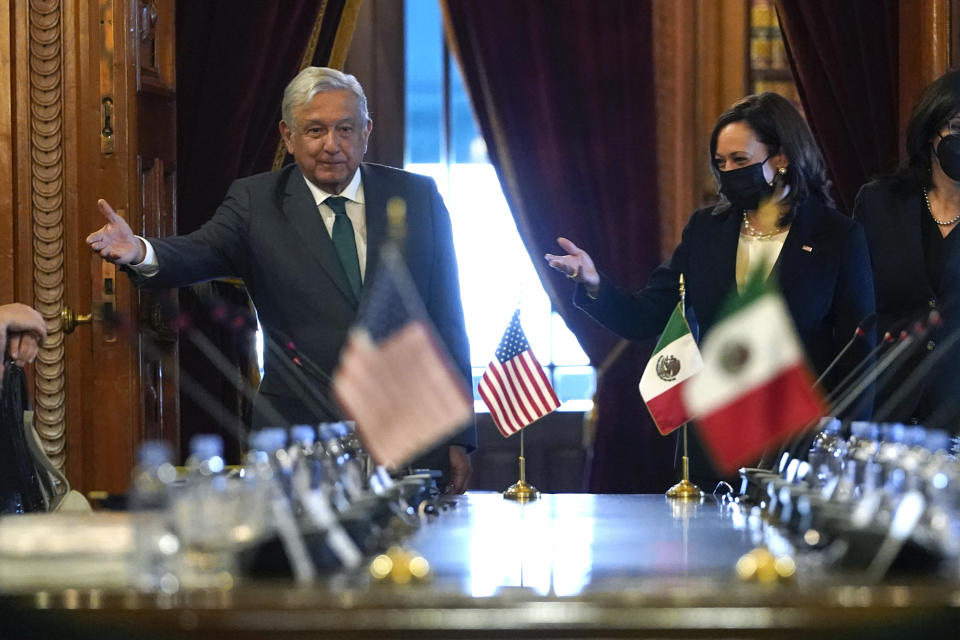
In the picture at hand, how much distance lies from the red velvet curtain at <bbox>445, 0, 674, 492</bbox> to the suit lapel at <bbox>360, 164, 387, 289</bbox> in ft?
6.16

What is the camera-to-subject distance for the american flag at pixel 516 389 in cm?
424

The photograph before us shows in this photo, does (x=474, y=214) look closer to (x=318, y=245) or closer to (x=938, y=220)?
(x=318, y=245)

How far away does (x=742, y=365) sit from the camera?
3.19 m

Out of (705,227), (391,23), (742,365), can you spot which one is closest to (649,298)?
(705,227)

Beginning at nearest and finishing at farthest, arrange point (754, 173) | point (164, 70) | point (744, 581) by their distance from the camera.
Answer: point (744, 581) → point (754, 173) → point (164, 70)

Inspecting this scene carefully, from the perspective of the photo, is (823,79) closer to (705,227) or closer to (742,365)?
(705,227)

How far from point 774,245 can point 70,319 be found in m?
2.17

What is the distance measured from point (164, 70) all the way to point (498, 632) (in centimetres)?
374

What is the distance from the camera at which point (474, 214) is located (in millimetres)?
6309

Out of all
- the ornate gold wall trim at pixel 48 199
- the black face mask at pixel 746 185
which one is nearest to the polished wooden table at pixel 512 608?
the black face mask at pixel 746 185

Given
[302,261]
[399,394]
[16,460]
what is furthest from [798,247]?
[16,460]

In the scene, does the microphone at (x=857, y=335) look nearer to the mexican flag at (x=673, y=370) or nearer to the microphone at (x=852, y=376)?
the microphone at (x=852, y=376)

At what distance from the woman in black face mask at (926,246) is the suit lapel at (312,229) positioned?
1516 millimetres

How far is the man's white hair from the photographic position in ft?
13.0
